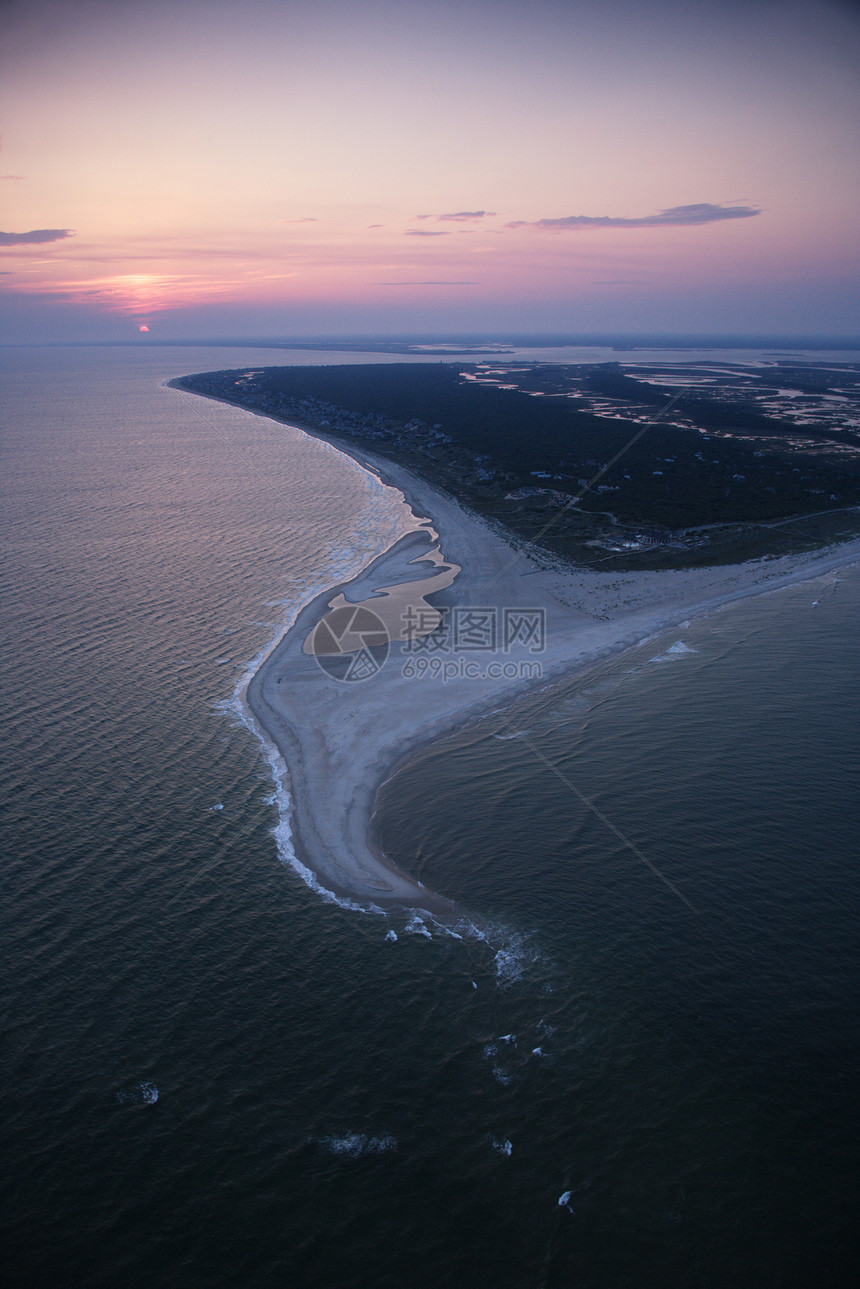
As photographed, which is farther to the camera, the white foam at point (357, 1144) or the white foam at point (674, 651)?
the white foam at point (674, 651)

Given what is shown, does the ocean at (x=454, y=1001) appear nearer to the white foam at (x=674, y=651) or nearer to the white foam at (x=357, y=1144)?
the white foam at (x=357, y=1144)

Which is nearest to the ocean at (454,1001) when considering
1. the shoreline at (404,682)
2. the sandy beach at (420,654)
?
the shoreline at (404,682)

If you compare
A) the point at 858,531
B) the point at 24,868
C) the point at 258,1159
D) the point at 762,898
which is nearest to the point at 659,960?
the point at 762,898

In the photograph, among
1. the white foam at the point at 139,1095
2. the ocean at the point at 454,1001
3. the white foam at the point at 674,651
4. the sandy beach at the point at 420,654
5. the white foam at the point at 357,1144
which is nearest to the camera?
the ocean at the point at 454,1001

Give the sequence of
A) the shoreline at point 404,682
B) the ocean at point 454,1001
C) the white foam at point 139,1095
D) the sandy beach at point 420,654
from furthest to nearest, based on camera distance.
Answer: the sandy beach at point 420,654, the shoreline at point 404,682, the white foam at point 139,1095, the ocean at point 454,1001

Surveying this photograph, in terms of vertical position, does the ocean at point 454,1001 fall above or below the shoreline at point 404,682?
below

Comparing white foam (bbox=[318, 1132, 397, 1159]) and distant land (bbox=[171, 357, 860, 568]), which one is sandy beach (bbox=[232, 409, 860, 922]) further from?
white foam (bbox=[318, 1132, 397, 1159])

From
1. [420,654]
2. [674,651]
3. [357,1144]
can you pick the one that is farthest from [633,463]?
[357,1144]
